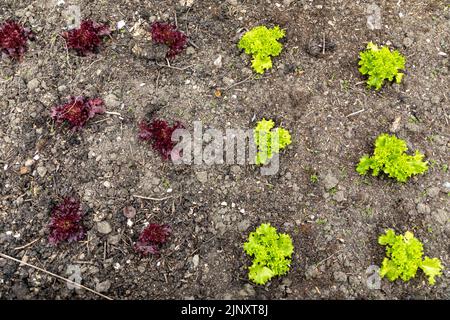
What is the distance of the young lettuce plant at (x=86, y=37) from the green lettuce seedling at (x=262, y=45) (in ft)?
5.09

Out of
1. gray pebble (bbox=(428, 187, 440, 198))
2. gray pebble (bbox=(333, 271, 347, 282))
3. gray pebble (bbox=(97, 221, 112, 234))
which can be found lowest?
gray pebble (bbox=(333, 271, 347, 282))

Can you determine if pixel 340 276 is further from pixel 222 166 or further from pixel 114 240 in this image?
pixel 114 240

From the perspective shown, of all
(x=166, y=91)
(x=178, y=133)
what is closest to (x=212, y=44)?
(x=166, y=91)

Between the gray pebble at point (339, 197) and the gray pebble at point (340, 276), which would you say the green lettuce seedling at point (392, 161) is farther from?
the gray pebble at point (340, 276)

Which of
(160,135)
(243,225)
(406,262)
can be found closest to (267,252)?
(243,225)

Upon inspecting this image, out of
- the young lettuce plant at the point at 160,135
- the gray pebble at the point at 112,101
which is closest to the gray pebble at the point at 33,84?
the gray pebble at the point at 112,101

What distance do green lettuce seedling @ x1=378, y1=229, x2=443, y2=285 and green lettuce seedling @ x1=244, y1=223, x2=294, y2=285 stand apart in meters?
0.87

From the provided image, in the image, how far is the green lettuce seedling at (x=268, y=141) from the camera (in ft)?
13.9

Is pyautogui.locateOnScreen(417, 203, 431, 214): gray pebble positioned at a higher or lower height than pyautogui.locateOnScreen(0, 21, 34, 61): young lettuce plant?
lower

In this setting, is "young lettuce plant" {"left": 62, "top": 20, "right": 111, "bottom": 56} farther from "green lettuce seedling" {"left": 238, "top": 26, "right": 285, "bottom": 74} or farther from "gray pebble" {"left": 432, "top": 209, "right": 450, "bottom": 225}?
"gray pebble" {"left": 432, "top": 209, "right": 450, "bottom": 225}

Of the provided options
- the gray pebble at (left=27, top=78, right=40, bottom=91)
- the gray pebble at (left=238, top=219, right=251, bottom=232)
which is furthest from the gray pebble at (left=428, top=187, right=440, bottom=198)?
the gray pebble at (left=27, top=78, right=40, bottom=91)

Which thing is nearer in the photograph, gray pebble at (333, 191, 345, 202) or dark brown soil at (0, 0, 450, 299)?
dark brown soil at (0, 0, 450, 299)

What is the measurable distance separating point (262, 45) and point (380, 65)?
1.22 metres

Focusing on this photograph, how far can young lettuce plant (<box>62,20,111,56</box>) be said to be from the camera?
4688mm
